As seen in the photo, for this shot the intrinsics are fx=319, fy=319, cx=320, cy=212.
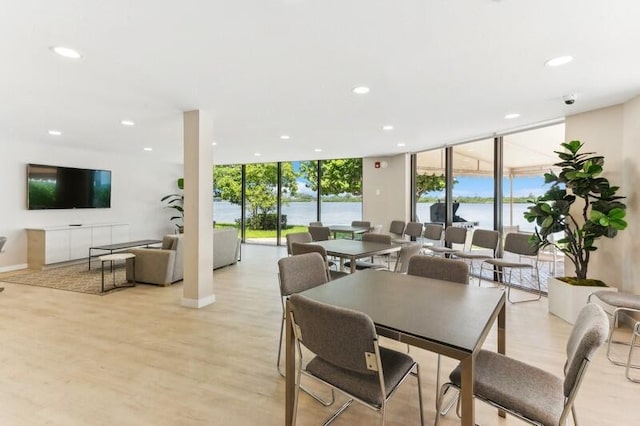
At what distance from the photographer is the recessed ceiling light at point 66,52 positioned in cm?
229

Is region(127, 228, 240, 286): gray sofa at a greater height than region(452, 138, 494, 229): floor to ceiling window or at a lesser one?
lesser

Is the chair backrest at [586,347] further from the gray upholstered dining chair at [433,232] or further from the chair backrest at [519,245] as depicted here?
the gray upholstered dining chair at [433,232]

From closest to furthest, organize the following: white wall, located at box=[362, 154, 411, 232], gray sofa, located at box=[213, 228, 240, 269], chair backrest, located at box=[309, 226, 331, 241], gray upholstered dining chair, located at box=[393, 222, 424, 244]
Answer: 1. chair backrest, located at box=[309, 226, 331, 241]
2. gray sofa, located at box=[213, 228, 240, 269]
3. gray upholstered dining chair, located at box=[393, 222, 424, 244]
4. white wall, located at box=[362, 154, 411, 232]

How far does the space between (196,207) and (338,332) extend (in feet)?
9.93

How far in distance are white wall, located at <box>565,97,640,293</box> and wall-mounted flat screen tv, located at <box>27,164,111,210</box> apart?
8.70 meters

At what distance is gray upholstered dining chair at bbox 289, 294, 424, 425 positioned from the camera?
128 cm

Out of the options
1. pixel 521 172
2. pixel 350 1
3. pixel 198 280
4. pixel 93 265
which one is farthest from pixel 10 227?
pixel 521 172

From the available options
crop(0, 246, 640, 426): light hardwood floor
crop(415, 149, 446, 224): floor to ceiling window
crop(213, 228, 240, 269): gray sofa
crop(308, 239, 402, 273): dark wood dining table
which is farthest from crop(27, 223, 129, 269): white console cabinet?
crop(415, 149, 446, 224): floor to ceiling window

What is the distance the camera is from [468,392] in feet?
4.05

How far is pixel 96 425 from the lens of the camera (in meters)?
1.86

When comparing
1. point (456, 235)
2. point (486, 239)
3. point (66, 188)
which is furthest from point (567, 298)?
point (66, 188)

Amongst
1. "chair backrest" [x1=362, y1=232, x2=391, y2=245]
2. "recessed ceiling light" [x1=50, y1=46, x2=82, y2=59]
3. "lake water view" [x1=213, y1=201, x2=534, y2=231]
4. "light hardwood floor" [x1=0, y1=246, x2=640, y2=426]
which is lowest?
"light hardwood floor" [x1=0, y1=246, x2=640, y2=426]

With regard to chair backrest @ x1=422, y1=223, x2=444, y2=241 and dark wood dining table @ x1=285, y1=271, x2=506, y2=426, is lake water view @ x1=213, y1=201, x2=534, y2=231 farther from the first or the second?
dark wood dining table @ x1=285, y1=271, x2=506, y2=426

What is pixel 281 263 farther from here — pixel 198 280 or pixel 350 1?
pixel 198 280
